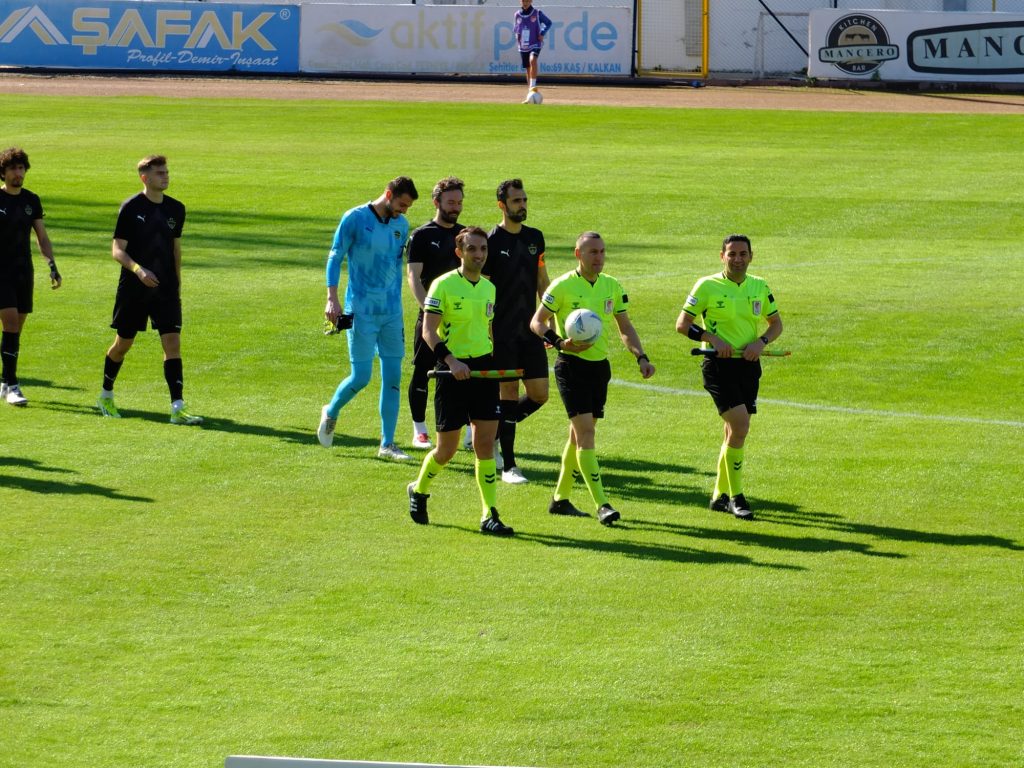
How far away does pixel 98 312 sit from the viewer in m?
19.1

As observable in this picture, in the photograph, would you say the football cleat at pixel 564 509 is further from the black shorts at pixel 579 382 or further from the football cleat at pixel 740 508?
the football cleat at pixel 740 508

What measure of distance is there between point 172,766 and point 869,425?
8735 mm

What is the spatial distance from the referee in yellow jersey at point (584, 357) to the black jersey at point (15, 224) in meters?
5.84

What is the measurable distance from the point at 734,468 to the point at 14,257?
7.33 m

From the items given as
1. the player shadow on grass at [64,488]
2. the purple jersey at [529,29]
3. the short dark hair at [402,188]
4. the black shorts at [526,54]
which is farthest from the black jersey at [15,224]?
the black shorts at [526,54]

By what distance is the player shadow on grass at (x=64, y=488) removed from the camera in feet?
37.1

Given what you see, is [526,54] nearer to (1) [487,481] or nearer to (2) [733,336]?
(2) [733,336]

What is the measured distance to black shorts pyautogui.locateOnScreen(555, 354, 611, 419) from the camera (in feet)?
36.0

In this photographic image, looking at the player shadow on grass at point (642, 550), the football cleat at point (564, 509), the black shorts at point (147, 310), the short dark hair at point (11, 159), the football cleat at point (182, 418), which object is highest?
the short dark hair at point (11, 159)

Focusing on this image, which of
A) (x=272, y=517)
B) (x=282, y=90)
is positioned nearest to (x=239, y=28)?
(x=282, y=90)

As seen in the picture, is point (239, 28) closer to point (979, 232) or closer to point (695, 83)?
point (695, 83)

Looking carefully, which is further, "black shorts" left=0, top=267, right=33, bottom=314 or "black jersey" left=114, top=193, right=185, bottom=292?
"black shorts" left=0, top=267, right=33, bottom=314

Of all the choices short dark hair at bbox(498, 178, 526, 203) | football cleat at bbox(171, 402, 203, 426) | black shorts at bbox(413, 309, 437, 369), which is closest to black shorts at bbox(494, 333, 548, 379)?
black shorts at bbox(413, 309, 437, 369)

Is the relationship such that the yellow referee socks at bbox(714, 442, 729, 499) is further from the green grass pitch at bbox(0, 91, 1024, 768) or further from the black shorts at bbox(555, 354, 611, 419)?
the black shorts at bbox(555, 354, 611, 419)
